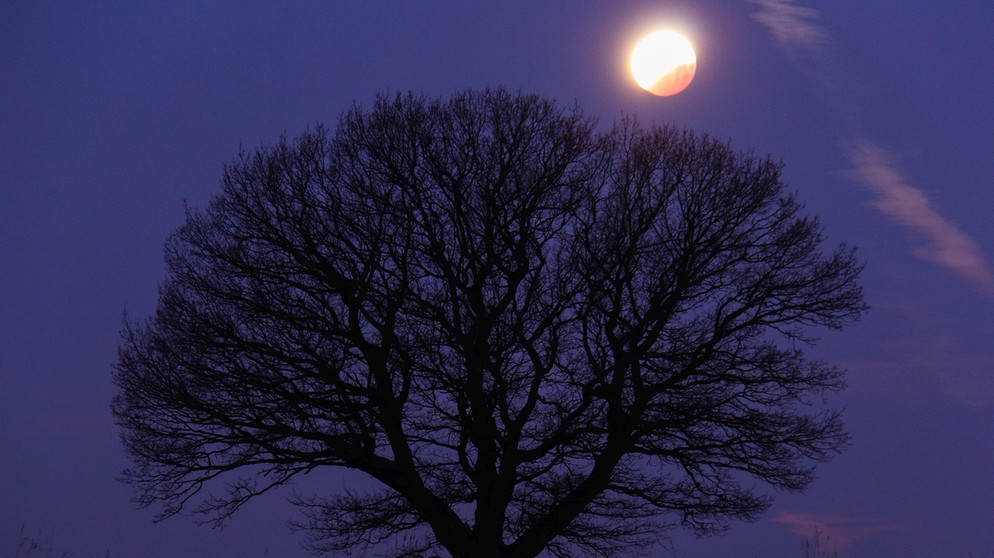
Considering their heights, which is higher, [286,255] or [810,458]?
[286,255]

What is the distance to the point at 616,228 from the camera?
14734 millimetres

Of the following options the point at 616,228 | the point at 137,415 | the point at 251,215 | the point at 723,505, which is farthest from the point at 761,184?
the point at 137,415

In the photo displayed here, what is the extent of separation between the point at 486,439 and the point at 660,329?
3.23 m

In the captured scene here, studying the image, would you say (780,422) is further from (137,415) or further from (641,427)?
(137,415)

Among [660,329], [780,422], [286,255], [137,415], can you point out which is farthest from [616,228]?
[137,415]

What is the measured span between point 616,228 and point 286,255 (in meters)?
5.28

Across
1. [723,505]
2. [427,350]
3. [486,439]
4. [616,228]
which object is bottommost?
[723,505]

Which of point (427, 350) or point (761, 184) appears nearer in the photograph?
point (427, 350)

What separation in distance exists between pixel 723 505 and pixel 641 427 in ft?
6.66

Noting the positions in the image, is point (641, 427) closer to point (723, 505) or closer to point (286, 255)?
point (723, 505)

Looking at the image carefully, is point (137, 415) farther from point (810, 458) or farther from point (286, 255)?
point (810, 458)

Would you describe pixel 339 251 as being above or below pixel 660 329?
above

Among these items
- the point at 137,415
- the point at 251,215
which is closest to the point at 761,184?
the point at 251,215

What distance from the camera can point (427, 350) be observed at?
1411 centimetres
